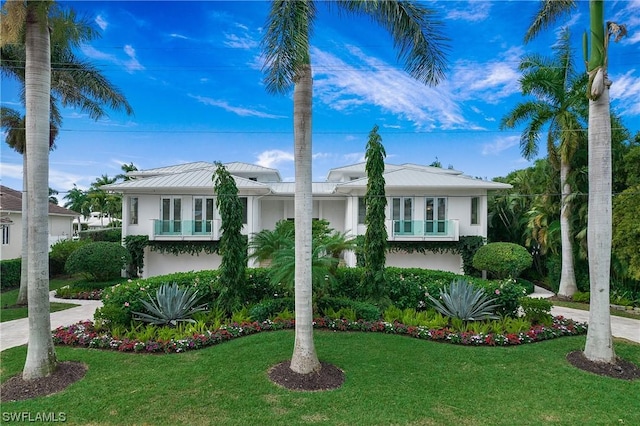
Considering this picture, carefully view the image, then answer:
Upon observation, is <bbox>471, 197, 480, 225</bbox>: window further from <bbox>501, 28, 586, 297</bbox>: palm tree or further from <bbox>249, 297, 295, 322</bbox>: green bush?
<bbox>249, 297, 295, 322</bbox>: green bush

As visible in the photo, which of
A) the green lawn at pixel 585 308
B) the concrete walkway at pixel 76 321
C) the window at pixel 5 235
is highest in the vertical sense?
the window at pixel 5 235

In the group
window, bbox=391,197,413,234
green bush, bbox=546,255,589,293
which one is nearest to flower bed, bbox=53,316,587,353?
green bush, bbox=546,255,589,293

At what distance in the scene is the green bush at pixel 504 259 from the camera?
13.9 m

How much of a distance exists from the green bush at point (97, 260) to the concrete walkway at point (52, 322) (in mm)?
1715

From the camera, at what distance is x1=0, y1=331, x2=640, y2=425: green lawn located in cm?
424

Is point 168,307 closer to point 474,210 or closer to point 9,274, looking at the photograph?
point 9,274

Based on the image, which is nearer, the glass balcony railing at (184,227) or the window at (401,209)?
the glass balcony railing at (184,227)

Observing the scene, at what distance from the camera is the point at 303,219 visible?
525 centimetres

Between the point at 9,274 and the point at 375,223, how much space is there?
60.7 feet

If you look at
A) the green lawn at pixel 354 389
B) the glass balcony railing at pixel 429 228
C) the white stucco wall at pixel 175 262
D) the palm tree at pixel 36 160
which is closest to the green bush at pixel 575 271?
the glass balcony railing at pixel 429 228

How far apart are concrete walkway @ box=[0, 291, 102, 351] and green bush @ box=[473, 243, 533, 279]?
1568cm

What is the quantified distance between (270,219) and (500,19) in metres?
15.7

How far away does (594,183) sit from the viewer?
19.7 ft

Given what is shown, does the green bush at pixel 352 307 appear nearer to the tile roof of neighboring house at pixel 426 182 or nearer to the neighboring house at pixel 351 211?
the neighboring house at pixel 351 211
